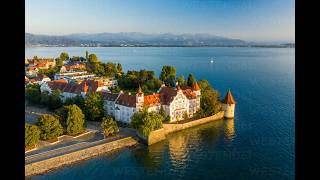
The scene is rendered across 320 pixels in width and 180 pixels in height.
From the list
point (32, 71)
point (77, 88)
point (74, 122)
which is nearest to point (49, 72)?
point (32, 71)

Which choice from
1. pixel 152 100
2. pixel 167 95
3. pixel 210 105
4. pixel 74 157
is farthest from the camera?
pixel 210 105

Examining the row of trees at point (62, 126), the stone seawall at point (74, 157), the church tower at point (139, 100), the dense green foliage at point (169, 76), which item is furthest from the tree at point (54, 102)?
the dense green foliage at point (169, 76)

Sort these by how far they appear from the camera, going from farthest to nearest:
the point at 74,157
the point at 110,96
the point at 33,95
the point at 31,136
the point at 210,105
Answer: the point at 33,95 → the point at 210,105 → the point at 110,96 → the point at 31,136 → the point at 74,157

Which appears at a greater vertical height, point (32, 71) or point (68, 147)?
point (32, 71)

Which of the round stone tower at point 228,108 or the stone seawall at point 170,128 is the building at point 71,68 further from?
the stone seawall at point 170,128

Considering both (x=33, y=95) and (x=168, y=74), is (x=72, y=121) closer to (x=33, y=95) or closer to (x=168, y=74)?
(x=33, y=95)

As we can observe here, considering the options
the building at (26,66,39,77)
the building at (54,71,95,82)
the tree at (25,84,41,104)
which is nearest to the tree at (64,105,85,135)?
the tree at (25,84,41,104)

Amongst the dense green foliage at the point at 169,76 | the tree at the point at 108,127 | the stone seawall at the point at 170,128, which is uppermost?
the dense green foliage at the point at 169,76
